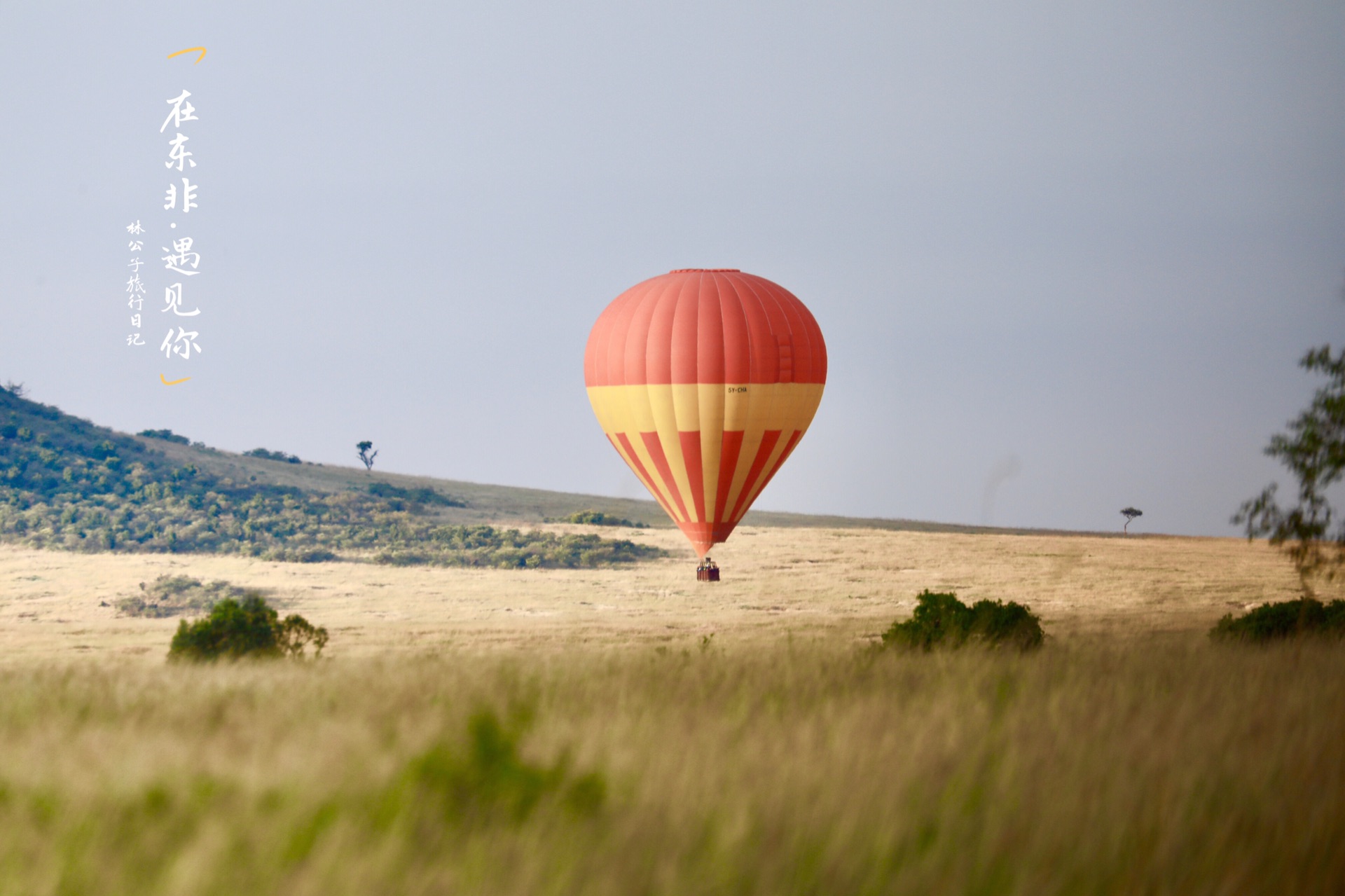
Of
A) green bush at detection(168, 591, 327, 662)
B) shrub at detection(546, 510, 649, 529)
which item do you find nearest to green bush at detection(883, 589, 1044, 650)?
green bush at detection(168, 591, 327, 662)

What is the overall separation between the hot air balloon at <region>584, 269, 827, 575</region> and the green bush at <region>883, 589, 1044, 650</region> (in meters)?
16.3

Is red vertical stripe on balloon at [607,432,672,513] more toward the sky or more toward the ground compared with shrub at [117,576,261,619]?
more toward the sky

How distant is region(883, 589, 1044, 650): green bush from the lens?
1786 cm

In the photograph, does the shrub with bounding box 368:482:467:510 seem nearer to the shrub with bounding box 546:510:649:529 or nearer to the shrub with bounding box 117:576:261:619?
the shrub with bounding box 546:510:649:529

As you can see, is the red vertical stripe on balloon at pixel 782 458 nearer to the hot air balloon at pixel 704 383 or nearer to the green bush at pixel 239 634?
the hot air balloon at pixel 704 383

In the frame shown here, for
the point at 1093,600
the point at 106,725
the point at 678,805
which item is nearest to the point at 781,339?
the point at 1093,600

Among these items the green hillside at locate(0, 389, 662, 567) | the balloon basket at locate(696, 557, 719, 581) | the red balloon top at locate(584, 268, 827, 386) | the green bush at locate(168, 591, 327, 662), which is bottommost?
the green bush at locate(168, 591, 327, 662)

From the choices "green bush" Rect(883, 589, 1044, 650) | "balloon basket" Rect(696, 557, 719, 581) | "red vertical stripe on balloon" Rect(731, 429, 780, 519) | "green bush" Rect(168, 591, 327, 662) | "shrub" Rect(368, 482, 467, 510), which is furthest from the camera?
"shrub" Rect(368, 482, 467, 510)

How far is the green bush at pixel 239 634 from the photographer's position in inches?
738

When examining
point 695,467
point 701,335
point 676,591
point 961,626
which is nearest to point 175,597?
point 676,591

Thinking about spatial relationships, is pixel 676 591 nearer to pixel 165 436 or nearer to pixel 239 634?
pixel 239 634

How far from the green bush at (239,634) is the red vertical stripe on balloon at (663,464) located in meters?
17.4

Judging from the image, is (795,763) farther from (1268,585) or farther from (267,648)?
(1268,585)

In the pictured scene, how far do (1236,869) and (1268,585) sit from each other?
44.5m
